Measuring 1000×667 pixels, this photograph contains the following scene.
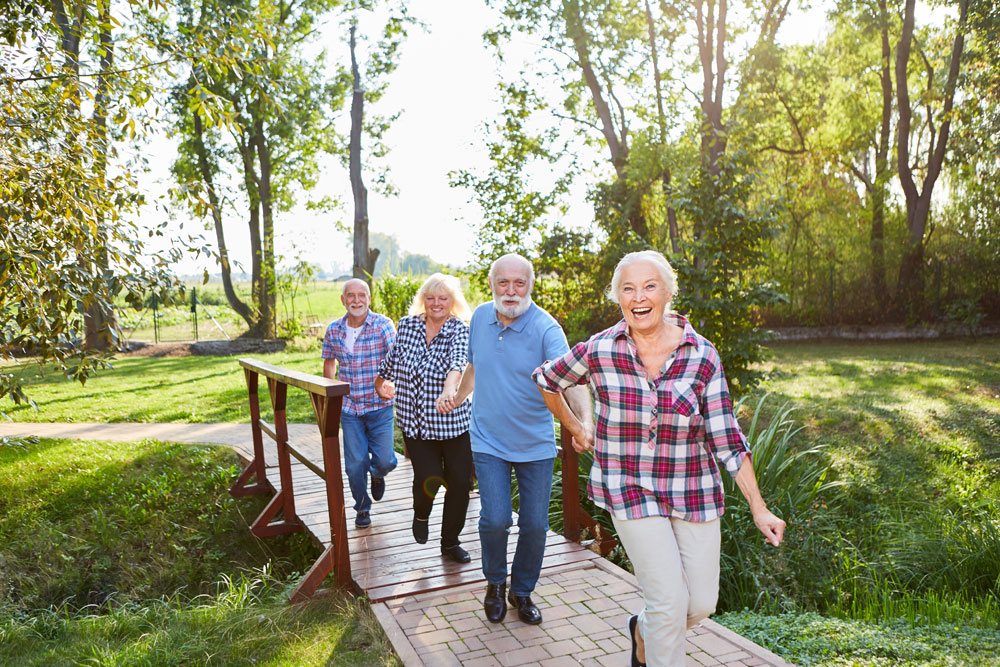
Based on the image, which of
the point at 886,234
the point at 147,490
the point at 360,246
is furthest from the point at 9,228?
the point at 886,234

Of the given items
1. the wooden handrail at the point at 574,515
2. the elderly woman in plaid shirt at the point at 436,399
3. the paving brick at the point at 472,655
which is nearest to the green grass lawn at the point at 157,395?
the wooden handrail at the point at 574,515

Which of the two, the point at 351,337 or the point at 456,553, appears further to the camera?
the point at 351,337

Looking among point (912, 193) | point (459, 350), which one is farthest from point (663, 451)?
point (912, 193)

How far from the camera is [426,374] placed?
5.27 metres

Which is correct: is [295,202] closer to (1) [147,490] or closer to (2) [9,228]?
(1) [147,490]

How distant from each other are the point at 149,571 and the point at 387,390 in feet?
9.56

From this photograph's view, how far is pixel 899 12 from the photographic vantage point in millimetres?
19047

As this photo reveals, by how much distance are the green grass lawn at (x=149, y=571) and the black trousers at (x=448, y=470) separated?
0.85m

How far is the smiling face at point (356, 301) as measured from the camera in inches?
240

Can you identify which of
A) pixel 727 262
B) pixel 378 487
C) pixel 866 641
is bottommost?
pixel 866 641

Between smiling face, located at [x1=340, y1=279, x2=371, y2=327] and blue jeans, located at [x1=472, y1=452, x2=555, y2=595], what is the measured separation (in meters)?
2.10

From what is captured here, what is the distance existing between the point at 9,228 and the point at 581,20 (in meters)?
15.3

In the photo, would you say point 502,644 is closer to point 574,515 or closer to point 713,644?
point 713,644

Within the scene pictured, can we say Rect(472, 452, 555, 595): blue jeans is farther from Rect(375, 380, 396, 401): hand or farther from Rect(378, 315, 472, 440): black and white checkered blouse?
Rect(375, 380, 396, 401): hand
